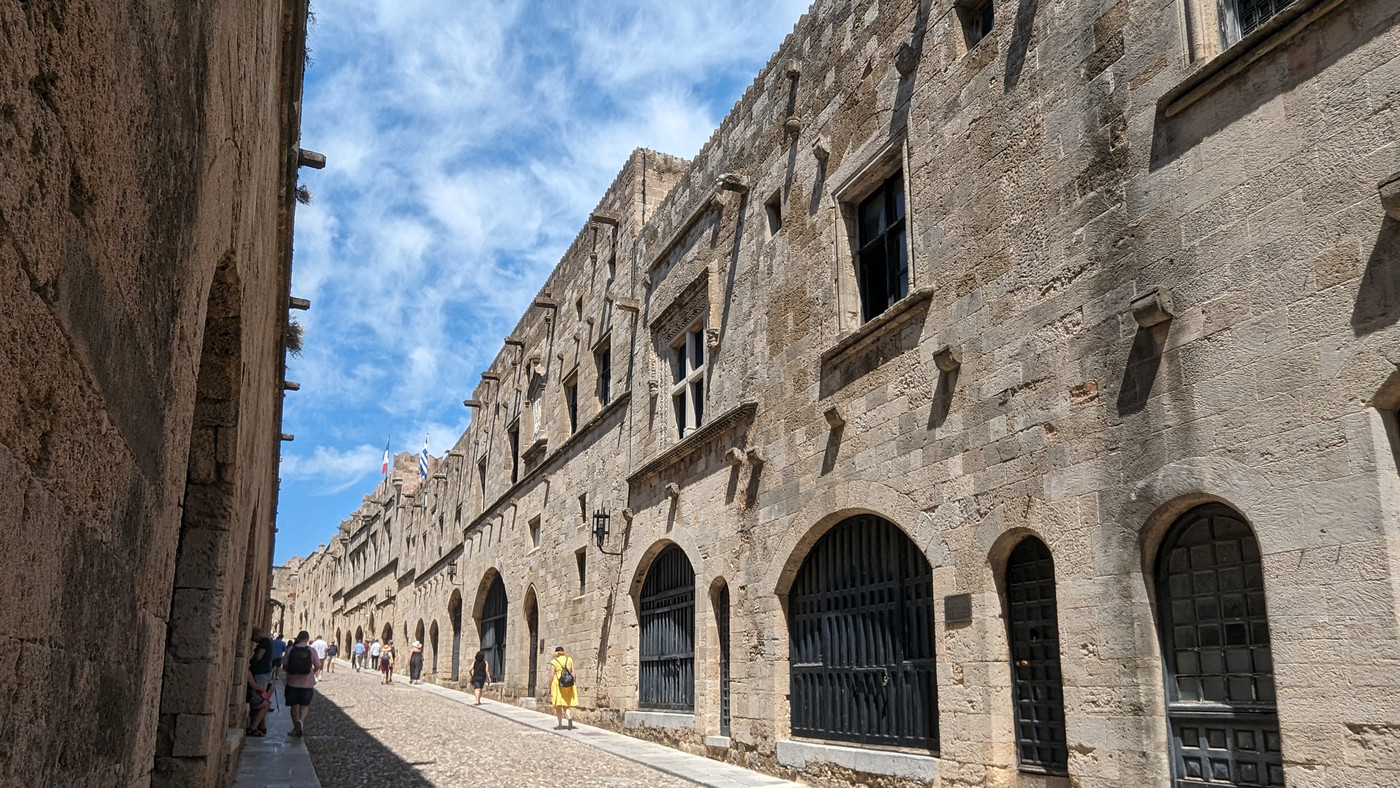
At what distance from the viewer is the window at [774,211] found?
1091 cm

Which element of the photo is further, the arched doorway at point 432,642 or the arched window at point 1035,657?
the arched doorway at point 432,642

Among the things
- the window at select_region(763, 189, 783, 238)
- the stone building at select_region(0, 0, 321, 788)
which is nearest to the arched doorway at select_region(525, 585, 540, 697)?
the window at select_region(763, 189, 783, 238)

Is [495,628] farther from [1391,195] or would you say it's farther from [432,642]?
[1391,195]

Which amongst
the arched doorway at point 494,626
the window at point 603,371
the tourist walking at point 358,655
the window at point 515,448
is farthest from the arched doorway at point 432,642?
the window at point 603,371

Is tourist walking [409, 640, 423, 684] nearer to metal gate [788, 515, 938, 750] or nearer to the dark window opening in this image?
metal gate [788, 515, 938, 750]

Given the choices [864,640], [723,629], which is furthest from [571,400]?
[864,640]

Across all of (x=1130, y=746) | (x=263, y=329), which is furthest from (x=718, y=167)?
(x=1130, y=746)

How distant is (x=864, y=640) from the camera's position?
8680mm

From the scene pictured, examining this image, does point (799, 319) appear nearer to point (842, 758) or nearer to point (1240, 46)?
point (842, 758)

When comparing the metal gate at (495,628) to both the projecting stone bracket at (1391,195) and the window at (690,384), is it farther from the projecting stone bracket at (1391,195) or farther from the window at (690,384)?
the projecting stone bracket at (1391,195)

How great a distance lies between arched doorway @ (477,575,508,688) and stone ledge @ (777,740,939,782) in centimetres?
1290

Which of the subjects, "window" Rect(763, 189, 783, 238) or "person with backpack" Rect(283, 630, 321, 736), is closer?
"window" Rect(763, 189, 783, 238)

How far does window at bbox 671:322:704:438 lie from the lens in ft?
42.2

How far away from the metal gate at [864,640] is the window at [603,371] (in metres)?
7.57
